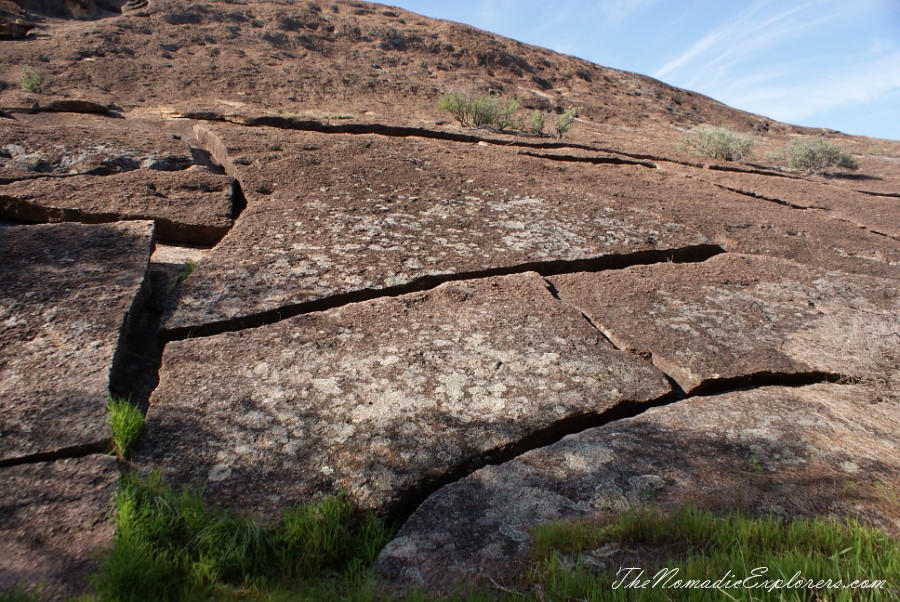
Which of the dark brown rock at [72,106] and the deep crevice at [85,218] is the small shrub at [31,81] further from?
the deep crevice at [85,218]

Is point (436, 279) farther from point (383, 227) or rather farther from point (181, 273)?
point (181, 273)

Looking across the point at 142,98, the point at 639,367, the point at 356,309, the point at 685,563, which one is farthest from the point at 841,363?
the point at 142,98

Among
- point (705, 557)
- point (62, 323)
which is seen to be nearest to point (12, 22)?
point (62, 323)

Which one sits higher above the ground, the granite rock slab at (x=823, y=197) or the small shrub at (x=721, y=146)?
the small shrub at (x=721, y=146)

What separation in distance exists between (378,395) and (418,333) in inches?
15.9

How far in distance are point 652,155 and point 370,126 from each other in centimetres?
269

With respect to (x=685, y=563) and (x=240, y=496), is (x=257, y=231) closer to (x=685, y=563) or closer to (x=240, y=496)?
(x=240, y=496)

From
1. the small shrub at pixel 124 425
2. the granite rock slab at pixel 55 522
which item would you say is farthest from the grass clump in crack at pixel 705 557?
the small shrub at pixel 124 425

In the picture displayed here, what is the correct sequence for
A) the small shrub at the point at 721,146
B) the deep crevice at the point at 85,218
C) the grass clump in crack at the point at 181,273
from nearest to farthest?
the grass clump in crack at the point at 181,273 < the deep crevice at the point at 85,218 < the small shrub at the point at 721,146

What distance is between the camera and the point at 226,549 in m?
1.46

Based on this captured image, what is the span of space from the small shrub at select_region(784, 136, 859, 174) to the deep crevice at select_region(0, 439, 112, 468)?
817cm

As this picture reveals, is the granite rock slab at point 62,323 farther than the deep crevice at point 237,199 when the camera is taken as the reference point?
No

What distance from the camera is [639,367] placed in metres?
2.27

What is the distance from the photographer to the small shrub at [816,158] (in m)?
7.64
